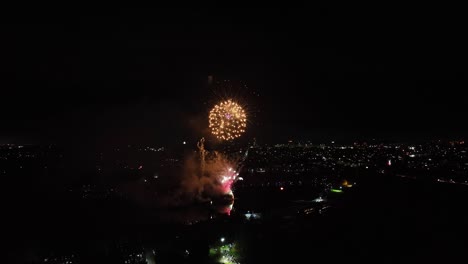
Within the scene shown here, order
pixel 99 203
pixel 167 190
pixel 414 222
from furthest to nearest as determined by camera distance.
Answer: pixel 167 190 → pixel 99 203 → pixel 414 222

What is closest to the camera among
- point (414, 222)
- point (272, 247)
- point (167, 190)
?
point (272, 247)

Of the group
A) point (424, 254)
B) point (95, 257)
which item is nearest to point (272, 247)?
point (424, 254)

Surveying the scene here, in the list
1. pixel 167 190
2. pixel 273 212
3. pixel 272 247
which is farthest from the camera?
pixel 167 190

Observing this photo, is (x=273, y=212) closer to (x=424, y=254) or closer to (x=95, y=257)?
(x=424, y=254)

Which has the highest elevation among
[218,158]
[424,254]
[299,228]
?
[218,158]

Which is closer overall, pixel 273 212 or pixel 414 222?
pixel 414 222

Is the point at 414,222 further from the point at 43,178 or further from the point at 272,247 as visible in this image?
the point at 43,178

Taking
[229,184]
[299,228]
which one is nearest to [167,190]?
[229,184]

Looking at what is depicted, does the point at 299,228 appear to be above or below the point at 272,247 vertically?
above

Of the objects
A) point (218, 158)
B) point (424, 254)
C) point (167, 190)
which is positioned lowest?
point (424, 254)
